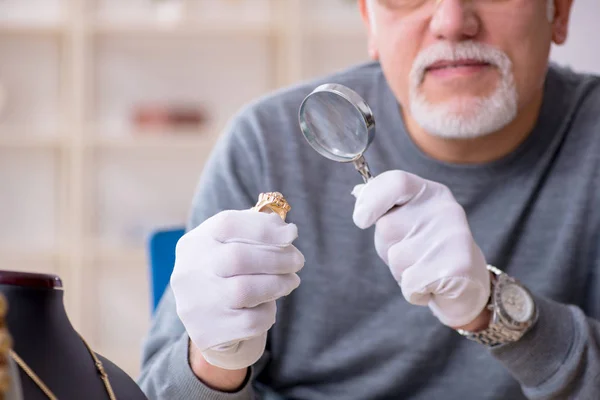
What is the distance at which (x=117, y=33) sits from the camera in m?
3.97

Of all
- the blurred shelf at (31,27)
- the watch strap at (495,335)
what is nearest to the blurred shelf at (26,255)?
the blurred shelf at (31,27)

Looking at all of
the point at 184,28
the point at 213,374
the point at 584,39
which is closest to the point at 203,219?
the point at 213,374

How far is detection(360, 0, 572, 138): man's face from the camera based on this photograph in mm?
1210

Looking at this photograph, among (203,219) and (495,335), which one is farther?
(203,219)

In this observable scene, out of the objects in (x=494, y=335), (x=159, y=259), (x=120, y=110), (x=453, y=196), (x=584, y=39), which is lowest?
(x=120, y=110)

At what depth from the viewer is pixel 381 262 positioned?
1328mm

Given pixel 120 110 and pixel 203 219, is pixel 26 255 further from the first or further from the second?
pixel 203 219

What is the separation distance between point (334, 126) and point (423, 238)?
0.17m

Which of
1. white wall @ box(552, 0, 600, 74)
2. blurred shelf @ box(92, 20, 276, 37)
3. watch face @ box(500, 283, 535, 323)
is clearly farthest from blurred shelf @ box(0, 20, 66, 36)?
watch face @ box(500, 283, 535, 323)

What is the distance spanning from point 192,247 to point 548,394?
535 mm

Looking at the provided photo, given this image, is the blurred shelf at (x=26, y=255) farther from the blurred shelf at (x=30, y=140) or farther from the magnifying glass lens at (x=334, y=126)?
the magnifying glass lens at (x=334, y=126)

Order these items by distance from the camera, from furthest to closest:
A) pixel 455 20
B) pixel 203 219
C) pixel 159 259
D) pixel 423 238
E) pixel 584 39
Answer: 1. pixel 584 39
2. pixel 159 259
3. pixel 203 219
4. pixel 455 20
5. pixel 423 238

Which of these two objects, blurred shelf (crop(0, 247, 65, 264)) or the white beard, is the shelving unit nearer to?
blurred shelf (crop(0, 247, 65, 264))

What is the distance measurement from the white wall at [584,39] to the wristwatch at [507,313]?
112cm
